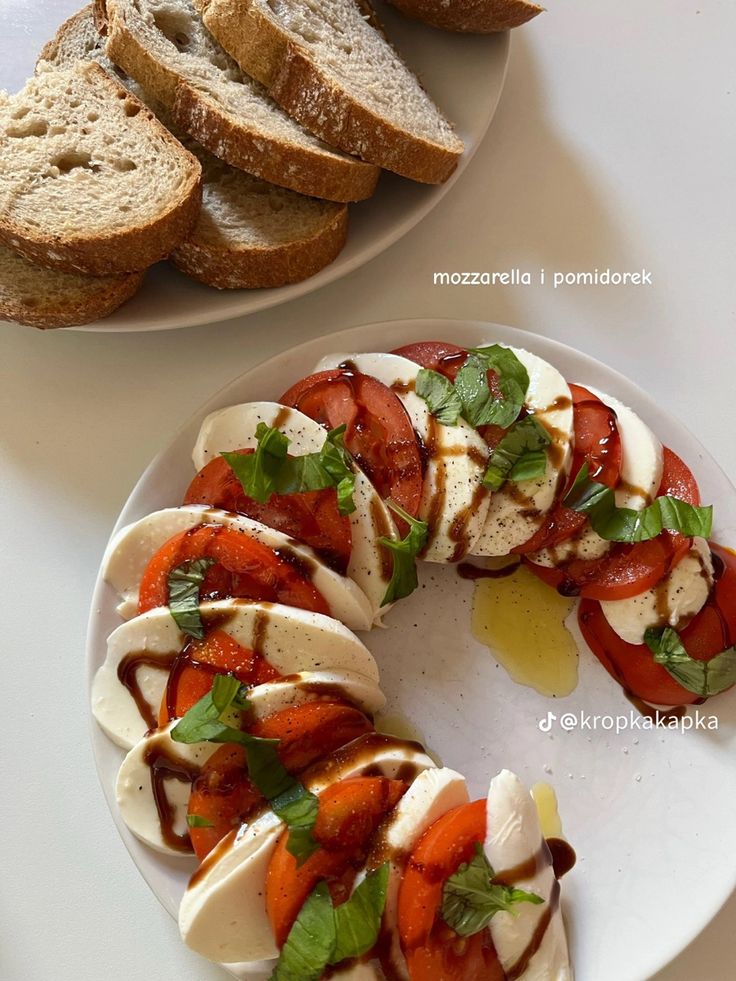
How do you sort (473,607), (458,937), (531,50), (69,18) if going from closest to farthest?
(458,937)
(473,607)
(69,18)
(531,50)

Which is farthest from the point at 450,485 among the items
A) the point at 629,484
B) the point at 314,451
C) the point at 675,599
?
the point at 675,599

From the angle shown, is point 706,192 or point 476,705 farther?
point 706,192

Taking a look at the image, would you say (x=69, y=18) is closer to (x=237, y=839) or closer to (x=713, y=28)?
(x=713, y=28)

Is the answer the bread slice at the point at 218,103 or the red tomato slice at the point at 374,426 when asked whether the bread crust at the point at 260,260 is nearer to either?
the bread slice at the point at 218,103

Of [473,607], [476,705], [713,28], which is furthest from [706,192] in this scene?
[476,705]

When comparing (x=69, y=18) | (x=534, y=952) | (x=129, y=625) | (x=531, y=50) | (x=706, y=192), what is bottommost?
(x=534, y=952)

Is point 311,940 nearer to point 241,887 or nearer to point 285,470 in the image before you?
point 241,887

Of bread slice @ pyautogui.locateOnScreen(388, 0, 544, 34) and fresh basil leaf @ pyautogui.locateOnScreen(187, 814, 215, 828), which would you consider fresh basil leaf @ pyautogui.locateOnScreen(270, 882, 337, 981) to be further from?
bread slice @ pyautogui.locateOnScreen(388, 0, 544, 34)
